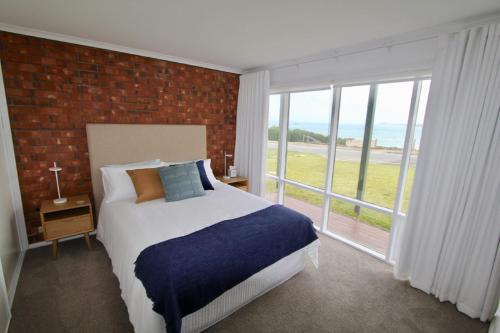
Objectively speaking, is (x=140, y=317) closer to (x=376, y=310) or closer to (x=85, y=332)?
(x=85, y=332)

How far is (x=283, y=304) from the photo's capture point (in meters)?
1.99

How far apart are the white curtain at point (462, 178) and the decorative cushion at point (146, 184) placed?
8.72 feet

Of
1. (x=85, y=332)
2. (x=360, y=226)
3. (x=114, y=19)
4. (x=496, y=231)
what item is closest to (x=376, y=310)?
(x=496, y=231)

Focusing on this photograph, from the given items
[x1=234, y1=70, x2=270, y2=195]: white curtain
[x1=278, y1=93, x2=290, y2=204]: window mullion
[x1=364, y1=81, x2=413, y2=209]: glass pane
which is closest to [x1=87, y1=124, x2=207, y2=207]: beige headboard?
[x1=234, y1=70, x2=270, y2=195]: white curtain

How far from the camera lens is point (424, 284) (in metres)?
2.20

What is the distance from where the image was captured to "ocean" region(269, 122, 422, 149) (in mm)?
2479

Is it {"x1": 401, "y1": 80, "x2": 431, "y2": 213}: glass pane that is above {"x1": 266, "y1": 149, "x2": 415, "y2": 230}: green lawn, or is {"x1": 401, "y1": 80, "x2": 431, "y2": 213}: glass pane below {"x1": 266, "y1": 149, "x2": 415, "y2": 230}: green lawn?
above

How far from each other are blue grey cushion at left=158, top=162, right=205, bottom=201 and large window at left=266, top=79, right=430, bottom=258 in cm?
154

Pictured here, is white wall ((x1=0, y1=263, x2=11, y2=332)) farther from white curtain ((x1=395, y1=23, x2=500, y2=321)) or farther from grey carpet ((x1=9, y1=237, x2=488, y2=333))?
white curtain ((x1=395, y1=23, x2=500, y2=321))

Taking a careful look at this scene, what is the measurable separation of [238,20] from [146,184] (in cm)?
191

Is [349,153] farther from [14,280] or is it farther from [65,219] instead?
[14,280]

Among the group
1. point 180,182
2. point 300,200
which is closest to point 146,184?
point 180,182

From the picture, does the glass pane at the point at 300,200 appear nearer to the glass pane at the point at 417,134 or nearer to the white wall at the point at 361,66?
the glass pane at the point at 417,134

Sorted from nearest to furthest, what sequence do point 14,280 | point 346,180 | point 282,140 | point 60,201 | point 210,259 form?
point 210,259
point 14,280
point 60,201
point 346,180
point 282,140
